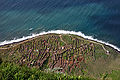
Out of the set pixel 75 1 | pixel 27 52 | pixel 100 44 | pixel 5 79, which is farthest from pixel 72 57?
pixel 75 1

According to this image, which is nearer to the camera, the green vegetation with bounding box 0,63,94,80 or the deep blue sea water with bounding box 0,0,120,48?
the green vegetation with bounding box 0,63,94,80

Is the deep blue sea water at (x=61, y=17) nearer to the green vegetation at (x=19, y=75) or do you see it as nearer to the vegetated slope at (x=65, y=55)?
A: the vegetated slope at (x=65, y=55)

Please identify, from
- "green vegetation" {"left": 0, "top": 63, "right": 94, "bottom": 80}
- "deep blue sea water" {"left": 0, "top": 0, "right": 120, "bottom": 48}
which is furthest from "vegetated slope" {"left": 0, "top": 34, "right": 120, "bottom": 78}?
"green vegetation" {"left": 0, "top": 63, "right": 94, "bottom": 80}

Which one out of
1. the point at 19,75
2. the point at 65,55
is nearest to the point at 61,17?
the point at 65,55

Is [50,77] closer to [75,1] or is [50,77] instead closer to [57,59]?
[57,59]

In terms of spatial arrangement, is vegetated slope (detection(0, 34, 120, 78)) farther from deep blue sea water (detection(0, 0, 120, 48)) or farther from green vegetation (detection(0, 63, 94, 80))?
green vegetation (detection(0, 63, 94, 80))
